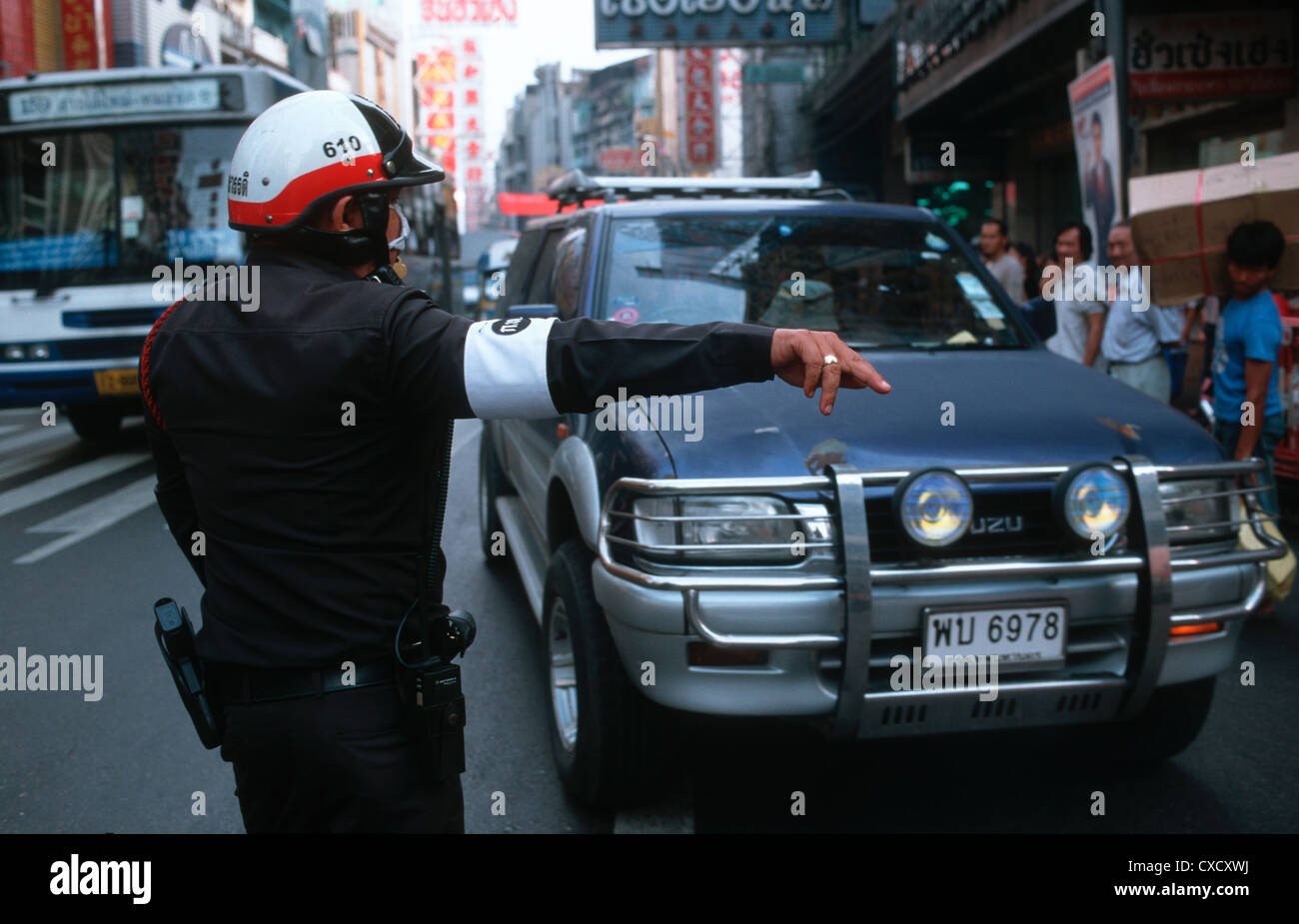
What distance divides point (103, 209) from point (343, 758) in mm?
9703

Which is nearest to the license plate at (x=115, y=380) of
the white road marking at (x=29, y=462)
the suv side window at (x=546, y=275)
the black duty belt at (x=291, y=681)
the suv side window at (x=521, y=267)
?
the white road marking at (x=29, y=462)

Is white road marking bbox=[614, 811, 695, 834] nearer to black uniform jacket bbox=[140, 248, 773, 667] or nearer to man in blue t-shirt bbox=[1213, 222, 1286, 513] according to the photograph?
black uniform jacket bbox=[140, 248, 773, 667]

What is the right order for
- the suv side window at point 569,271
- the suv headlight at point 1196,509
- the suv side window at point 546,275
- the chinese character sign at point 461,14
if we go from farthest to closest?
the chinese character sign at point 461,14 → the suv side window at point 546,275 → the suv side window at point 569,271 → the suv headlight at point 1196,509

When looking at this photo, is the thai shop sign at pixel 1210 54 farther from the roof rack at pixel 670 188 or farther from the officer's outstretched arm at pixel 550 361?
the officer's outstretched arm at pixel 550 361

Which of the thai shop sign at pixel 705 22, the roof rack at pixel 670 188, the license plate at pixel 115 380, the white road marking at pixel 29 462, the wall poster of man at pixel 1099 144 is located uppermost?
the thai shop sign at pixel 705 22

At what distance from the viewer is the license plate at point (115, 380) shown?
9820 millimetres

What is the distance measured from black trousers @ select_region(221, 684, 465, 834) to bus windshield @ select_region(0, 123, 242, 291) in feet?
29.3

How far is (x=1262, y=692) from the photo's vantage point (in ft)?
14.4

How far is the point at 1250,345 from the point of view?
504 cm

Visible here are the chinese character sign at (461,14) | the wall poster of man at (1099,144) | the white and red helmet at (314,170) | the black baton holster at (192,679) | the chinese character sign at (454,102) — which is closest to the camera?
the white and red helmet at (314,170)

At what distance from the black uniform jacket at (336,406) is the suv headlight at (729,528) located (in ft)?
3.63

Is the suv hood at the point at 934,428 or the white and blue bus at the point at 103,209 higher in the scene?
the white and blue bus at the point at 103,209

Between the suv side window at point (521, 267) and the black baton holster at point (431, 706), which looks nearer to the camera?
the black baton holster at point (431, 706)

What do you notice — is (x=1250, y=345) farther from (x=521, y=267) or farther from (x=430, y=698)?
(x=430, y=698)
